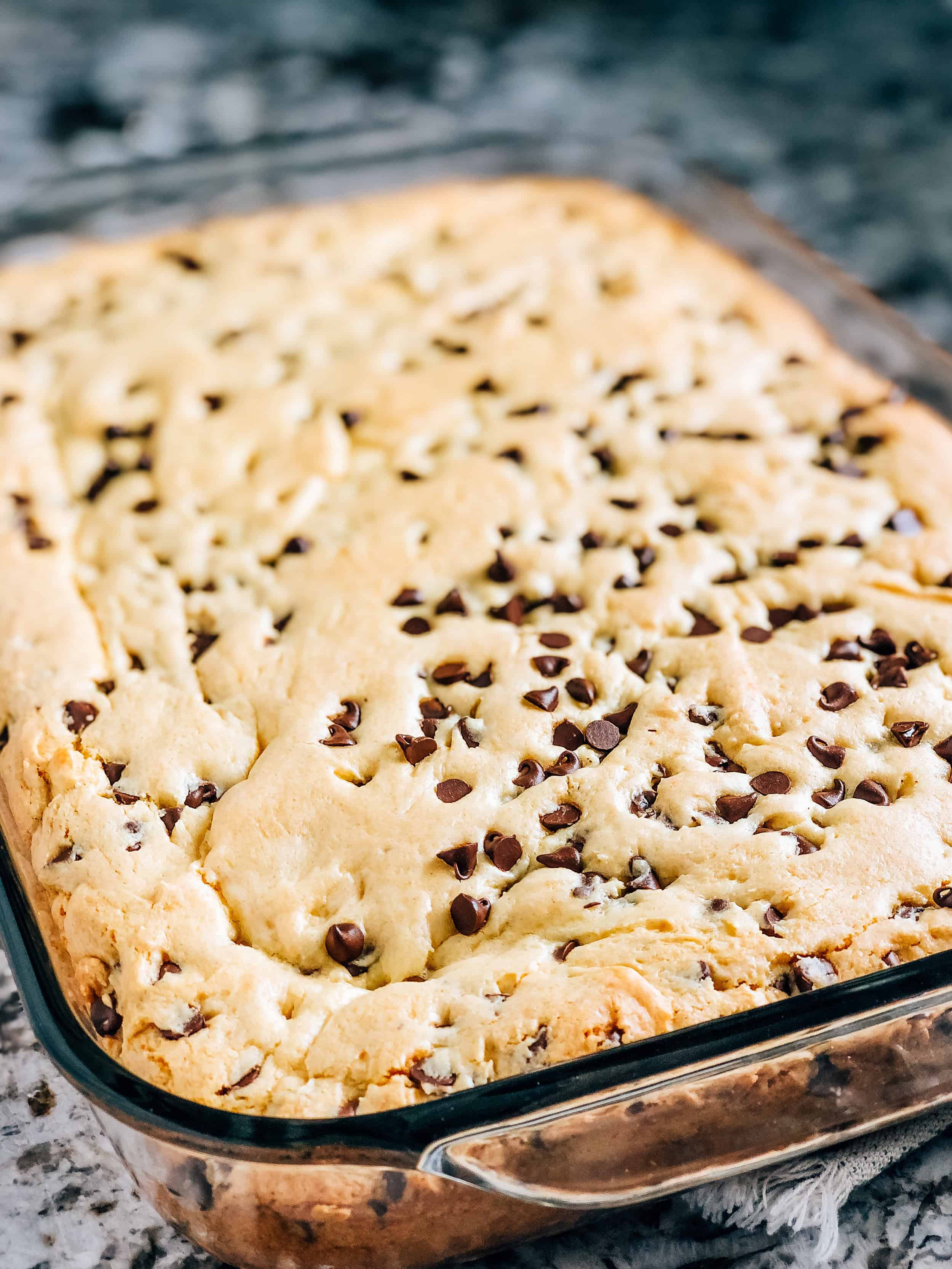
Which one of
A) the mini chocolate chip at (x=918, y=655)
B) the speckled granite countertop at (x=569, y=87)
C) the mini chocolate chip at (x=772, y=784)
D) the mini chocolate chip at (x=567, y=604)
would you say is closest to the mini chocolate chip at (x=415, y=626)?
the mini chocolate chip at (x=567, y=604)

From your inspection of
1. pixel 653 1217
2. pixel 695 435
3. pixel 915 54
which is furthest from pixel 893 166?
pixel 653 1217

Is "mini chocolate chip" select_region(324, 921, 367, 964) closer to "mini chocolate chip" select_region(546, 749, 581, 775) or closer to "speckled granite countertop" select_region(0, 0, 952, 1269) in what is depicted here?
"mini chocolate chip" select_region(546, 749, 581, 775)

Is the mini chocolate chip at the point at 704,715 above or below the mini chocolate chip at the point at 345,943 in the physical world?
above

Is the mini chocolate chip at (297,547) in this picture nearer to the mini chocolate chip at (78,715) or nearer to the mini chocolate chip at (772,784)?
the mini chocolate chip at (78,715)

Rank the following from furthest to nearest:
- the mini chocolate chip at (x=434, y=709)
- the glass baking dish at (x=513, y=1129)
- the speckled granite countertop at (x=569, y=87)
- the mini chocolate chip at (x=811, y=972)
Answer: the speckled granite countertop at (x=569, y=87) < the mini chocolate chip at (x=434, y=709) < the mini chocolate chip at (x=811, y=972) < the glass baking dish at (x=513, y=1129)

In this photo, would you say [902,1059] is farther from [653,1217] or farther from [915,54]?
[915,54]

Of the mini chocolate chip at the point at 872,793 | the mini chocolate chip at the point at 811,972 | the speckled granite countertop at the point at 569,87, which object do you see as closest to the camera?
the mini chocolate chip at the point at 811,972

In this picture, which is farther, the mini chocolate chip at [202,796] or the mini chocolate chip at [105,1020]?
the mini chocolate chip at [202,796]
